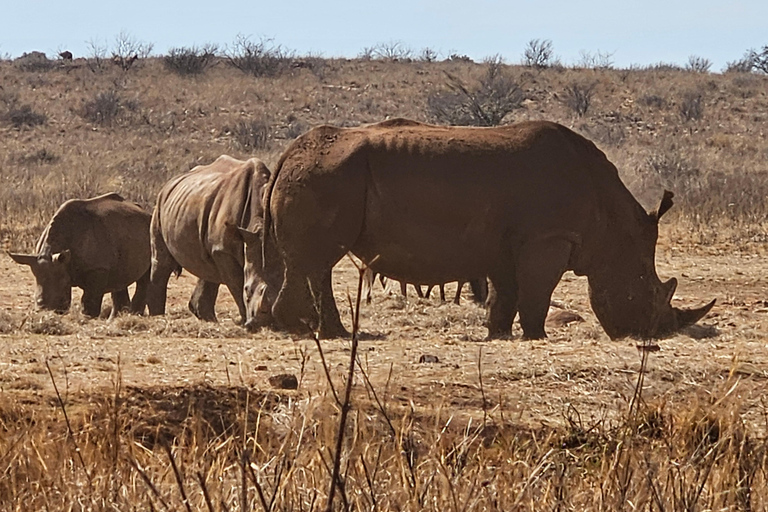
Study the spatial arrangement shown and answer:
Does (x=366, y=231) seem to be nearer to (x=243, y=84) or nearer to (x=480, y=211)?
(x=480, y=211)

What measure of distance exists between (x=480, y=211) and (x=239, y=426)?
4800mm

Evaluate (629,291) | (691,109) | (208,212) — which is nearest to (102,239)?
(208,212)

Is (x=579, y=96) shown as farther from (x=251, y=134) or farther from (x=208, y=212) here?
(x=208, y=212)

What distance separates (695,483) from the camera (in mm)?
4895

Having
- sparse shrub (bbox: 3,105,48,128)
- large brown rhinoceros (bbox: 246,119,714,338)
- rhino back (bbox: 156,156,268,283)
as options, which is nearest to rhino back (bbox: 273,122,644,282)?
large brown rhinoceros (bbox: 246,119,714,338)

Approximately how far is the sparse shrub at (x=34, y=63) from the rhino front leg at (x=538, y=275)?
45.0 metres

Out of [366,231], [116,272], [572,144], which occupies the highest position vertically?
[572,144]

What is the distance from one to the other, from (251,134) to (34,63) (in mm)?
20972

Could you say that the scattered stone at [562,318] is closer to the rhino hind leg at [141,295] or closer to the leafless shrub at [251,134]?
the rhino hind leg at [141,295]

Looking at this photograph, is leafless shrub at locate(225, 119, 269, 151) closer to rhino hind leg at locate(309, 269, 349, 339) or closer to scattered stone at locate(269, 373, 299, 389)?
rhino hind leg at locate(309, 269, 349, 339)

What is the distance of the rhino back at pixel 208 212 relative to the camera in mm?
11961

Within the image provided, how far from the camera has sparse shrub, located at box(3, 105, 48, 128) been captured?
3909 centimetres

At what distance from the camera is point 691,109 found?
4109 cm

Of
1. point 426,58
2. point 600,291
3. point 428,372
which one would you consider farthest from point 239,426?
point 426,58
